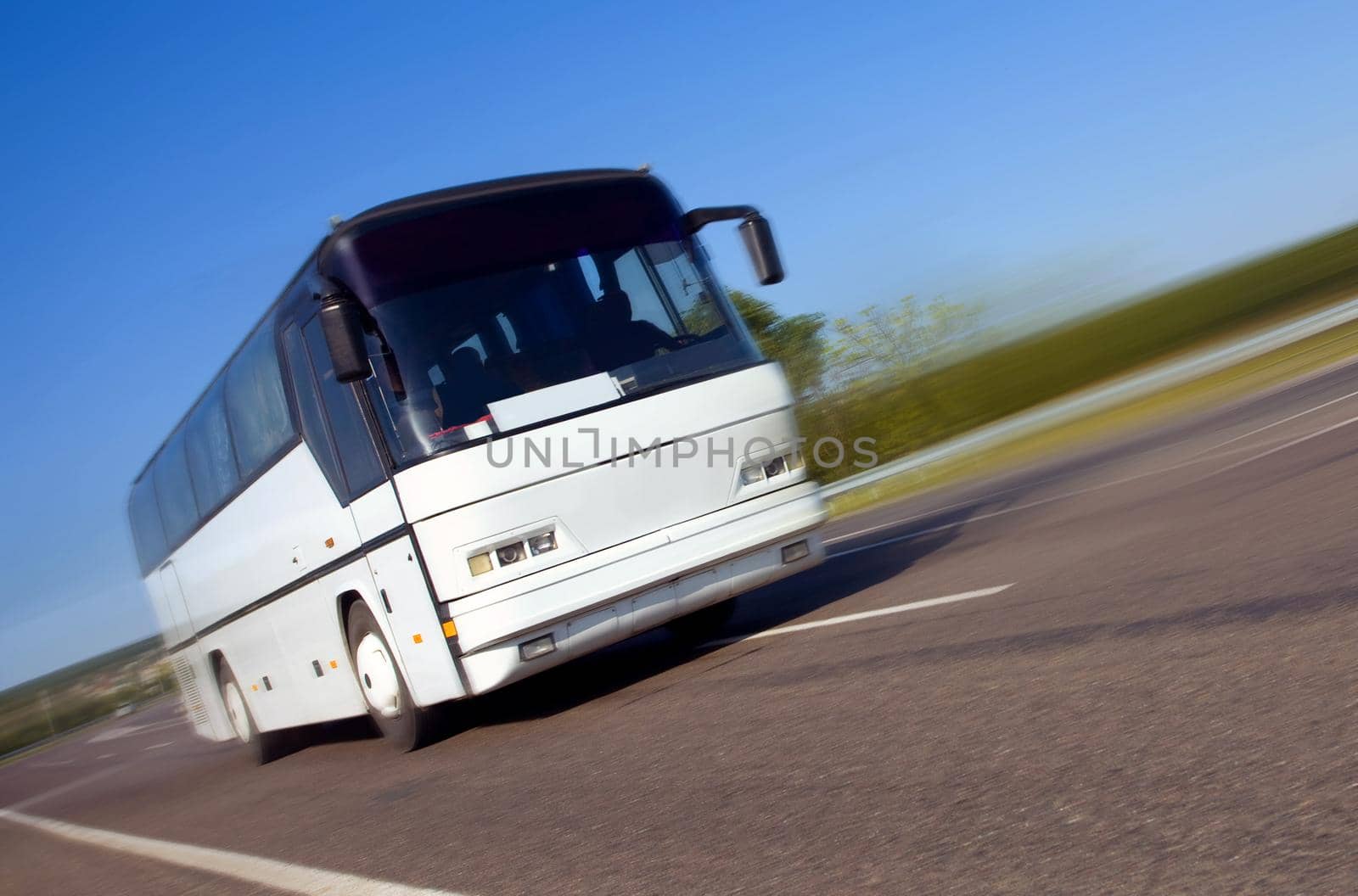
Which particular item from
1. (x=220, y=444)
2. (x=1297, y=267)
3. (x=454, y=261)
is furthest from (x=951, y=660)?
(x=1297, y=267)

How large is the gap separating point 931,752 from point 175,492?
10.2 m

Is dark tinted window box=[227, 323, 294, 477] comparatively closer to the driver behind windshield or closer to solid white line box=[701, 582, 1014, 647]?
the driver behind windshield

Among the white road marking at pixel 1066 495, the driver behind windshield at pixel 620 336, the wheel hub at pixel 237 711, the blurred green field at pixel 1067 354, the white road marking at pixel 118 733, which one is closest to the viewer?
the driver behind windshield at pixel 620 336

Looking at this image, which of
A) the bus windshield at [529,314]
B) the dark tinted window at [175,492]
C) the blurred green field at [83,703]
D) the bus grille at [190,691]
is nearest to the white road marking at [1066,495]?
the bus windshield at [529,314]

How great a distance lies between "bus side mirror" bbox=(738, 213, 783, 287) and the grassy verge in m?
13.9

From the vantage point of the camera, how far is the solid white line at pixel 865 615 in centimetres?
784

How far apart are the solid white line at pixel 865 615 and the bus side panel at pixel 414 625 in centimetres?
220

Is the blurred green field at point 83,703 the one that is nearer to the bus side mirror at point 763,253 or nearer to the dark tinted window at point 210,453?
the dark tinted window at point 210,453

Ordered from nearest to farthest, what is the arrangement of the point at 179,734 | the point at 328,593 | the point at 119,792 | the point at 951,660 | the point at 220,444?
1. the point at 951,660
2. the point at 328,593
3. the point at 220,444
4. the point at 119,792
5. the point at 179,734

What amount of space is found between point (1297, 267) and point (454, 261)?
4348cm

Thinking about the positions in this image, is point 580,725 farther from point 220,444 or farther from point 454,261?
point 220,444

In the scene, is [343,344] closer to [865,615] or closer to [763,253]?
[763,253]

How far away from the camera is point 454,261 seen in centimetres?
805

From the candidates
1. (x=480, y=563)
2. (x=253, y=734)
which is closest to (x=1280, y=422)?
(x=480, y=563)
